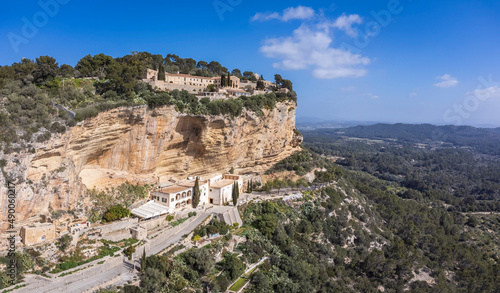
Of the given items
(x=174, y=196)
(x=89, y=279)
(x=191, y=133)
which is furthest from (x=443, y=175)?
(x=89, y=279)

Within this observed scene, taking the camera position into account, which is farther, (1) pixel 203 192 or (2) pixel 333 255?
(2) pixel 333 255

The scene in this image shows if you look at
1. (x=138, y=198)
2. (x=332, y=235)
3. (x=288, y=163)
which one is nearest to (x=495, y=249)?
(x=332, y=235)

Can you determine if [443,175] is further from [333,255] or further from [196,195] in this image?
[196,195]

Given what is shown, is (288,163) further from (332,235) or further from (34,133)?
(34,133)

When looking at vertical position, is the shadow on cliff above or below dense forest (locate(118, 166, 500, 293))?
above

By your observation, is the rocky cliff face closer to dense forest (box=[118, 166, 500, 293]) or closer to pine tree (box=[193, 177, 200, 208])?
pine tree (box=[193, 177, 200, 208])

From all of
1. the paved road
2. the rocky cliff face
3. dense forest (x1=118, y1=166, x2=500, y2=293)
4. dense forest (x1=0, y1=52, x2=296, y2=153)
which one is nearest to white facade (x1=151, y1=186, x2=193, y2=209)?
the rocky cliff face
